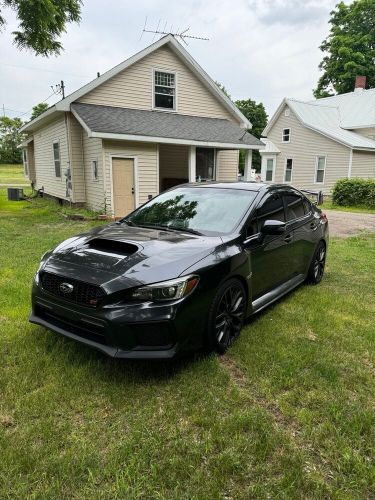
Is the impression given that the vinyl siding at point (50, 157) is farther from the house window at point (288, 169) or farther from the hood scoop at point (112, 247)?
the house window at point (288, 169)

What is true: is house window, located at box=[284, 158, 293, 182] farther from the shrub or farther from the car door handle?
the car door handle

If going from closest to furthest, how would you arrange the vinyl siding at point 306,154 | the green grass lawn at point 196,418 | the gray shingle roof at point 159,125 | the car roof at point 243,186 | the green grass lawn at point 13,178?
1. the green grass lawn at point 196,418
2. the car roof at point 243,186
3. the gray shingle roof at point 159,125
4. the vinyl siding at point 306,154
5. the green grass lawn at point 13,178

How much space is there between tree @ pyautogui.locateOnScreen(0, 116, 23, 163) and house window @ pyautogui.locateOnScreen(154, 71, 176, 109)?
1954 inches

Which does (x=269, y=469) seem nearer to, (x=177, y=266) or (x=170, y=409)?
(x=170, y=409)

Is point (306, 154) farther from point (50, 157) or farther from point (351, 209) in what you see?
point (50, 157)

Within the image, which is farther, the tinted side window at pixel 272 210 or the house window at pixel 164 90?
the house window at pixel 164 90

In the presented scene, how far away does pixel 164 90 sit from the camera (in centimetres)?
1401

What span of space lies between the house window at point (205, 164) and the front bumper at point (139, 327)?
1251 cm

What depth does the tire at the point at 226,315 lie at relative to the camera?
10.2 ft

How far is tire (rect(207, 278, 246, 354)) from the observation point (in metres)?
3.11

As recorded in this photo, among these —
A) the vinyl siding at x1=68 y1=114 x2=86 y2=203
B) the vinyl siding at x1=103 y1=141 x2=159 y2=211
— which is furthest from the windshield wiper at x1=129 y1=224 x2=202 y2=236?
the vinyl siding at x1=68 y1=114 x2=86 y2=203

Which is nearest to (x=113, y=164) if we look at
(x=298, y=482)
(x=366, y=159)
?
(x=298, y=482)

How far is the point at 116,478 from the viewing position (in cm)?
203

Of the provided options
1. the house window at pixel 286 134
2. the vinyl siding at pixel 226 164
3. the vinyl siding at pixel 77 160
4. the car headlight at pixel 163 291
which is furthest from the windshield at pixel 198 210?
the house window at pixel 286 134
